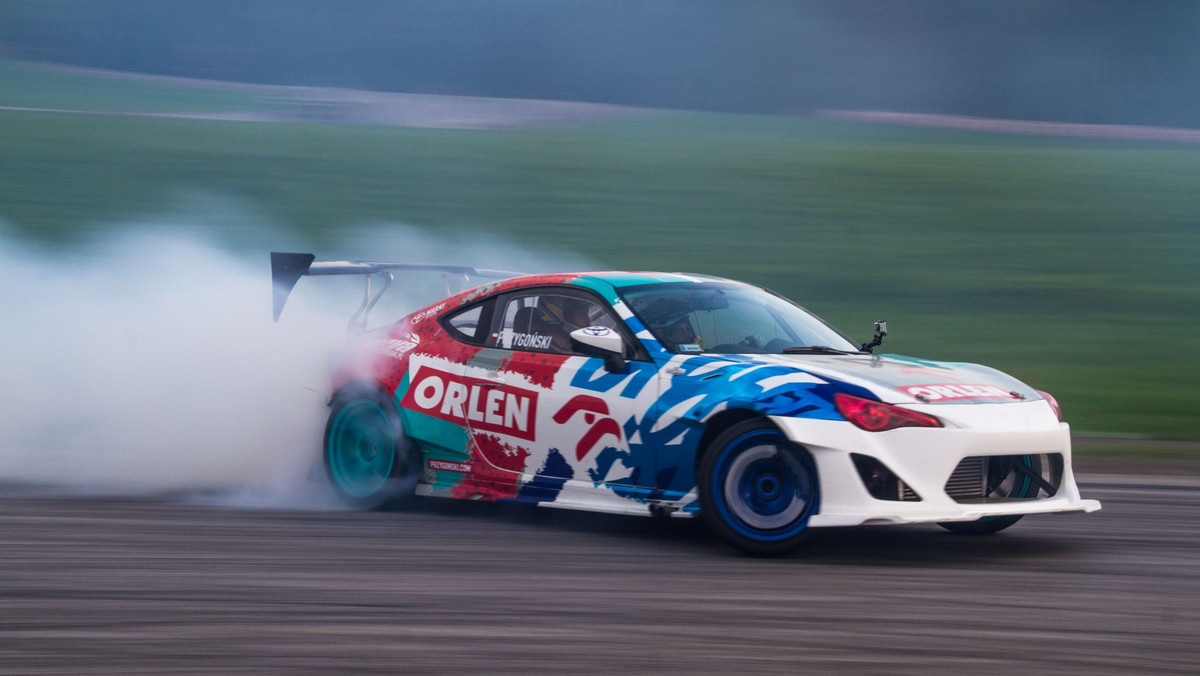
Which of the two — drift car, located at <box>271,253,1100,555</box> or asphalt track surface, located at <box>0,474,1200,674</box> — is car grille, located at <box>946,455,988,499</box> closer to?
drift car, located at <box>271,253,1100,555</box>

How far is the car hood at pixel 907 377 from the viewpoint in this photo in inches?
243

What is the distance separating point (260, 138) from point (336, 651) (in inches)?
1118

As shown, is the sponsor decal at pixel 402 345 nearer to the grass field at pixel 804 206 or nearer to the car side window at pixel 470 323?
the car side window at pixel 470 323

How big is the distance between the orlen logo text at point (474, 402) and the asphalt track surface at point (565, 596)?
0.56 metres

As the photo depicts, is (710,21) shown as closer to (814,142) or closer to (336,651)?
(814,142)

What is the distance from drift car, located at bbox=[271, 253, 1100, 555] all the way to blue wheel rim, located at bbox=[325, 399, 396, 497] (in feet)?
0.04

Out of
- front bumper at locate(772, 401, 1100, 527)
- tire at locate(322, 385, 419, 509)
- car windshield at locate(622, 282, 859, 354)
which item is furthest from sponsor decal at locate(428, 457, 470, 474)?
front bumper at locate(772, 401, 1100, 527)

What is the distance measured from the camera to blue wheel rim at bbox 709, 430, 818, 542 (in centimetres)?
611

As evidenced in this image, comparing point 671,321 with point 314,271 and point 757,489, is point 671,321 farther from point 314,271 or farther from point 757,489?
point 314,271

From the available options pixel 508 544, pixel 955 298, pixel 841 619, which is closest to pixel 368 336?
pixel 508 544

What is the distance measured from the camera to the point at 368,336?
8.15 meters

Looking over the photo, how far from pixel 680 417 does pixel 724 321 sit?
3.09 feet

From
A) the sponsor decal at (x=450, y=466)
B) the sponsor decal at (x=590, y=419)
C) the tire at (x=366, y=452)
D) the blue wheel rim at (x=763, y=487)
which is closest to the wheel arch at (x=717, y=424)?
the blue wheel rim at (x=763, y=487)

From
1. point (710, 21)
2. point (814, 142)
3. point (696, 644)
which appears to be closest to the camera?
point (696, 644)
